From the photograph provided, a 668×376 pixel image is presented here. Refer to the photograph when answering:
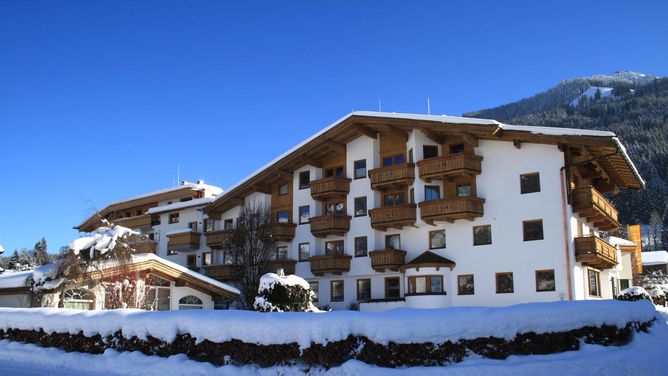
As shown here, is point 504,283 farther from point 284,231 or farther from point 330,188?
point 284,231

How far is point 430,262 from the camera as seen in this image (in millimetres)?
32656

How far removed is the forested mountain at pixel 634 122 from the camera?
10400cm

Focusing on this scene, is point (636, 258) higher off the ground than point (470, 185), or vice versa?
point (470, 185)

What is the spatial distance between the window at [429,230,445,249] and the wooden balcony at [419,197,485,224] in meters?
1.24

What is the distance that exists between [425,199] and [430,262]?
3.67m

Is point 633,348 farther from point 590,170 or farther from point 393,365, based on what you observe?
point 590,170

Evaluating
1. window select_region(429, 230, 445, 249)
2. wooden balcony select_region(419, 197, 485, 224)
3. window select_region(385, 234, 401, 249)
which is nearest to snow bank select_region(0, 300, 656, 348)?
wooden balcony select_region(419, 197, 485, 224)

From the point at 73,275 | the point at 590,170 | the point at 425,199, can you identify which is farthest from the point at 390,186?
A: the point at 73,275

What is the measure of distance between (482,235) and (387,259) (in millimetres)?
5365

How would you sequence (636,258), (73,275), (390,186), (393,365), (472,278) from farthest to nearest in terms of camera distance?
(636,258), (390,186), (472,278), (73,275), (393,365)

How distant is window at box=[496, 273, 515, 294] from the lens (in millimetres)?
31031

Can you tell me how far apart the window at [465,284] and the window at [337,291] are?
812 cm

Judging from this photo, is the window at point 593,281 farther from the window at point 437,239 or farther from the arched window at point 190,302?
the arched window at point 190,302

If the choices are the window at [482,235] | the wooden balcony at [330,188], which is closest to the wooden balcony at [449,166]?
the window at [482,235]
